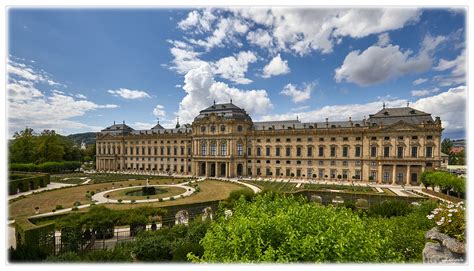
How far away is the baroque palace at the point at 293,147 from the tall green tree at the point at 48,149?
1916 cm

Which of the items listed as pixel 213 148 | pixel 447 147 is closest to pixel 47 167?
pixel 213 148

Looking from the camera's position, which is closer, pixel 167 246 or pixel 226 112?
pixel 167 246

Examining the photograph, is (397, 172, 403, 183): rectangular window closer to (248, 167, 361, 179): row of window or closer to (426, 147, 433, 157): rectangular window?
(426, 147, 433, 157): rectangular window

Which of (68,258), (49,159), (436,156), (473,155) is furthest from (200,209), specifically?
(49,159)

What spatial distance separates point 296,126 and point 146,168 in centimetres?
5002

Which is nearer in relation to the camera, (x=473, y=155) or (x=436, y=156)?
(x=473, y=155)

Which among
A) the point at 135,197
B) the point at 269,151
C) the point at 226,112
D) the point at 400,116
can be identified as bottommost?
the point at 135,197

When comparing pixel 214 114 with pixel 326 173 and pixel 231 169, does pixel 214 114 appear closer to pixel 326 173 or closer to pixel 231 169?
pixel 231 169

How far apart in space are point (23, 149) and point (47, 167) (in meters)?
13.3

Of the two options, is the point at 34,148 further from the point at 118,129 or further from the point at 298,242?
the point at 298,242

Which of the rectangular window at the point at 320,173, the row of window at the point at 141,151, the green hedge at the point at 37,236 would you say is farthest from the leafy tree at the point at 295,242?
the row of window at the point at 141,151

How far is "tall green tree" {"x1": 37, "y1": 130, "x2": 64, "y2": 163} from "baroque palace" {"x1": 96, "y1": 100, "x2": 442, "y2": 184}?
19.2 metres

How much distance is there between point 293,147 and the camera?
57.4 m

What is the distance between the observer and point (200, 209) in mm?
26625
